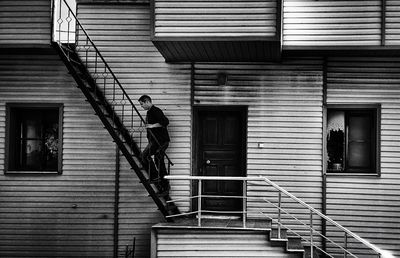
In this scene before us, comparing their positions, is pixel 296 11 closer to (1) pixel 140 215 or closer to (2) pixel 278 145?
(2) pixel 278 145

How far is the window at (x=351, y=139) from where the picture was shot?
11.1 meters

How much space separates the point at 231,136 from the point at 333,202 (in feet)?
8.98

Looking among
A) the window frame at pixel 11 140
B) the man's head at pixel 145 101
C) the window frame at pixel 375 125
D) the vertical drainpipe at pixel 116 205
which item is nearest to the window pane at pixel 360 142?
the window frame at pixel 375 125

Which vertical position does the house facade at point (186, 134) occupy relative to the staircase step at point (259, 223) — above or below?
above

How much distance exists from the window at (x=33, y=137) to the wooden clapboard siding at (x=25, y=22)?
5.48ft

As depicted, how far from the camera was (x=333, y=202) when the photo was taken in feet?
35.7

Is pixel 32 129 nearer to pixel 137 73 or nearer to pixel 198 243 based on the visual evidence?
pixel 137 73

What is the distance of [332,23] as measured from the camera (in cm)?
1017

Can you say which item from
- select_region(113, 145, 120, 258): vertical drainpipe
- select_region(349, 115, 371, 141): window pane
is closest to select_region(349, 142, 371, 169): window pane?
select_region(349, 115, 371, 141): window pane

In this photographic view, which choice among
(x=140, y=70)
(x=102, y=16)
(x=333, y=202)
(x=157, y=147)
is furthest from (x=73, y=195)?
(x=333, y=202)

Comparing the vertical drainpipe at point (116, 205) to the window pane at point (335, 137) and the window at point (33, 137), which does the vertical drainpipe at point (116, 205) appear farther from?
the window pane at point (335, 137)

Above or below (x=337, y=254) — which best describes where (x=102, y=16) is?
above

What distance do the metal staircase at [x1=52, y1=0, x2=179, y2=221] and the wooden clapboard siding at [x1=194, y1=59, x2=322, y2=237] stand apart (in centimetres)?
184

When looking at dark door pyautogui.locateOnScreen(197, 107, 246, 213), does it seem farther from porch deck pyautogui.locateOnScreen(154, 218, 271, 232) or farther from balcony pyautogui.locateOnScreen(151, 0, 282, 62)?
balcony pyautogui.locateOnScreen(151, 0, 282, 62)
